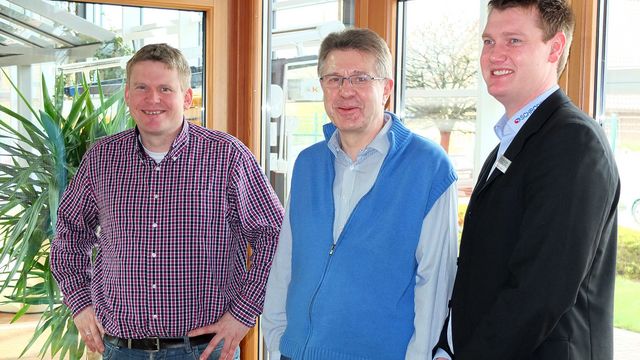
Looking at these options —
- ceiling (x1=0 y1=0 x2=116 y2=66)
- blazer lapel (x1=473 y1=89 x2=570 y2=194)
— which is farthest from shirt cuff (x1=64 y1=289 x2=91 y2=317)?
blazer lapel (x1=473 y1=89 x2=570 y2=194)

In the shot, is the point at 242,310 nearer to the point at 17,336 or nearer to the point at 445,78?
the point at 445,78

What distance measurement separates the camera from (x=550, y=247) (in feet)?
4.26

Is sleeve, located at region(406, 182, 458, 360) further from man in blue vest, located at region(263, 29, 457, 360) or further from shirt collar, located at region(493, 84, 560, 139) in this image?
shirt collar, located at region(493, 84, 560, 139)

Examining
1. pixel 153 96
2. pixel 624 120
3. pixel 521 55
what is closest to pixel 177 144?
pixel 153 96

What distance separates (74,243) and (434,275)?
1445 millimetres

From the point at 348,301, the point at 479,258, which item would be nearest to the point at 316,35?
the point at 348,301

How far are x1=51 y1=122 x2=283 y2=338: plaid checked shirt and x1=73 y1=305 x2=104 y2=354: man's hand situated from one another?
3 centimetres

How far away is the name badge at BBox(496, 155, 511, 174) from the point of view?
1.46 meters

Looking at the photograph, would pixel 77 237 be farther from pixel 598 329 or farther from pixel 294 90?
pixel 598 329

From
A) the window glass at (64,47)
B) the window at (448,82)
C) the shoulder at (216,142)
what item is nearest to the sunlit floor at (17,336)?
the window glass at (64,47)

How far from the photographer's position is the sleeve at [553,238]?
4.20ft

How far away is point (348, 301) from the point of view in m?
1.77

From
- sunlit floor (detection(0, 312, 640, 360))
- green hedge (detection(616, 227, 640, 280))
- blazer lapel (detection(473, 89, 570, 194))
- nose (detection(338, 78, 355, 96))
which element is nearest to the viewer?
blazer lapel (detection(473, 89, 570, 194))

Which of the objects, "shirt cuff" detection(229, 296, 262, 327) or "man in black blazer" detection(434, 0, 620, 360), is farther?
"shirt cuff" detection(229, 296, 262, 327)
